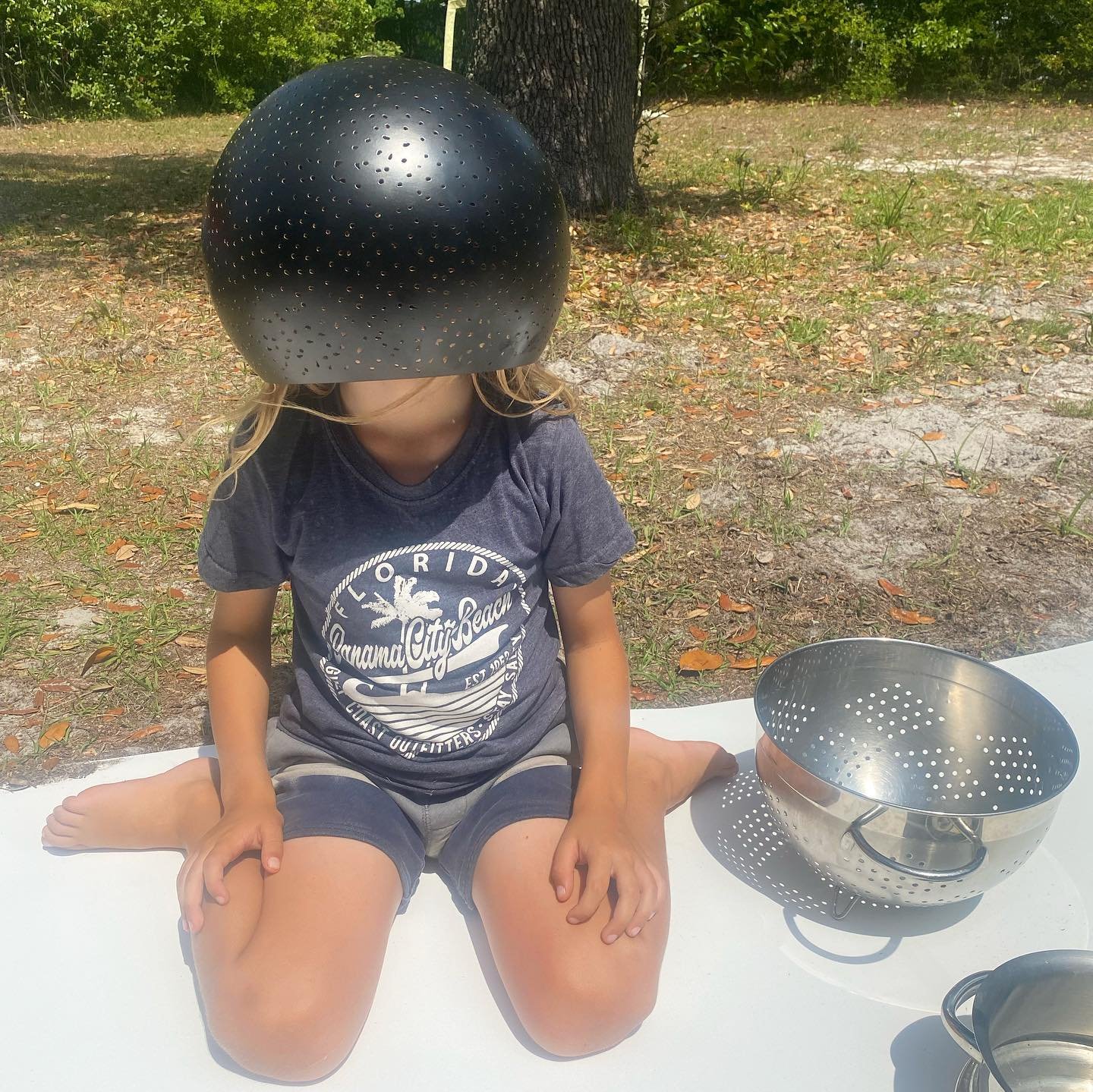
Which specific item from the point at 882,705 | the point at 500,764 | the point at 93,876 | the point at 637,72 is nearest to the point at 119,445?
the point at 93,876

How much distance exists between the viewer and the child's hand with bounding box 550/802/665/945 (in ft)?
5.43

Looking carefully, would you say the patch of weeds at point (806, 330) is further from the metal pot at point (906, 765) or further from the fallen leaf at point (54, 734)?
the fallen leaf at point (54, 734)

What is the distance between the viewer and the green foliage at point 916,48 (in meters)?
13.3

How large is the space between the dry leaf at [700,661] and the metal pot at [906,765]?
0.61 m

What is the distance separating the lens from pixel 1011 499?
3.48 meters

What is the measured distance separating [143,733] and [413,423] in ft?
4.13

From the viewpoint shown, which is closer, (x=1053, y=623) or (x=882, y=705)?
(x=882, y=705)

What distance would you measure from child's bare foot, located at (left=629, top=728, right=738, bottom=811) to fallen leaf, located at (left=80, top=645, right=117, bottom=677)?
1458mm

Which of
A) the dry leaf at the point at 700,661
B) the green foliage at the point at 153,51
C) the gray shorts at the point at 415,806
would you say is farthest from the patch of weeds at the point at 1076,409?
the green foliage at the point at 153,51

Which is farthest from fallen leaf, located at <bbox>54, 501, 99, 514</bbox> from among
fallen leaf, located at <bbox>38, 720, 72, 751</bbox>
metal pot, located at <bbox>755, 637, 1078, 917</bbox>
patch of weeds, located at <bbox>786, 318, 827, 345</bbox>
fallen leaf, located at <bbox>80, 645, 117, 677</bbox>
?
patch of weeds, located at <bbox>786, 318, 827, 345</bbox>

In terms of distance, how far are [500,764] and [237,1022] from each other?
0.56 m

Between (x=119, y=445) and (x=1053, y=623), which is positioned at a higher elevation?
(x=1053, y=623)

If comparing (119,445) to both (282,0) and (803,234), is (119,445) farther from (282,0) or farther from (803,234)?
(282,0)

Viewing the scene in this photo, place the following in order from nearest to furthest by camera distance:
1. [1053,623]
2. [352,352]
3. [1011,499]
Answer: [352,352], [1053,623], [1011,499]
